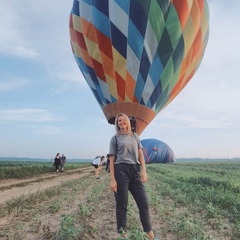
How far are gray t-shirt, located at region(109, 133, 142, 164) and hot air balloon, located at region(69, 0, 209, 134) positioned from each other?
1145cm

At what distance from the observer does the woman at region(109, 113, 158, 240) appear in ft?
19.2

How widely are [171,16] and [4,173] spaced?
17529mm

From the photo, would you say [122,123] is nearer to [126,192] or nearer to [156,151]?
[126,192]

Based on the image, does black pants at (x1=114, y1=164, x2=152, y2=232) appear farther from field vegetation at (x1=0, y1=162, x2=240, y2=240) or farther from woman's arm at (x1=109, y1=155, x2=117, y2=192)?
field vegetation at (x1=0, y1=162, x2=240, y2=240)

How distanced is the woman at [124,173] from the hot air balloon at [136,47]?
11439 millimetres

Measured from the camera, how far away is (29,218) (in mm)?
7809

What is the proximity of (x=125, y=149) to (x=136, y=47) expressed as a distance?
459 inches

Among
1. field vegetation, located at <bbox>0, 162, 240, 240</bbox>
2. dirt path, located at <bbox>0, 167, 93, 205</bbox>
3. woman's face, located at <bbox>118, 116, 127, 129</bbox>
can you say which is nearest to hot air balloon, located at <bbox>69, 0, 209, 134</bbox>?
dirt path, located at <bbox>0, 167, 93, 205</bbox>

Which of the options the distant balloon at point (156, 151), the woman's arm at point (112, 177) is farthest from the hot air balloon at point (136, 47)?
the distant balloon at point (156, 151)

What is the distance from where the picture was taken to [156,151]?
5503 centimetres

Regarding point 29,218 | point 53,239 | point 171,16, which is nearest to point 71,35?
point 171,16

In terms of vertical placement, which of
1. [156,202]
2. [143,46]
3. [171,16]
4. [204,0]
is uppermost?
[204,0]

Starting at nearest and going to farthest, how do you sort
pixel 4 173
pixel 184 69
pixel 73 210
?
pixel 73 210, pixel 184 69, pixel 4 173

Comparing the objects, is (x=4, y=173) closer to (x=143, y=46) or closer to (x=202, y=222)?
(x=143, y=46)
